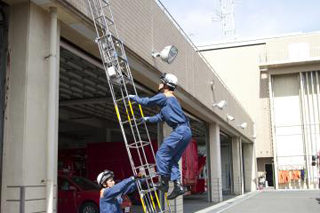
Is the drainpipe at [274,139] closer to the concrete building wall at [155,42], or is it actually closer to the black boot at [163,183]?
the concrete building wall at [155,42]

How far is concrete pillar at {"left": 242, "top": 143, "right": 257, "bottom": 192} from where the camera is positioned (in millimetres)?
36128

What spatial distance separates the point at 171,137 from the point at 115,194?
3.77 ft

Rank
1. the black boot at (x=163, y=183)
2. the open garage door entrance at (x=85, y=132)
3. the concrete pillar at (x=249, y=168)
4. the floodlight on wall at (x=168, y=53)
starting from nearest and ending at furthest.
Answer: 1. the black boot at (x=163, y=183)
2. the floodlight on wall at (x=168, y=53)
3. the open garage door entrance at (x=85, y=132)
4. the concrete pillar at (x=249, y=168)

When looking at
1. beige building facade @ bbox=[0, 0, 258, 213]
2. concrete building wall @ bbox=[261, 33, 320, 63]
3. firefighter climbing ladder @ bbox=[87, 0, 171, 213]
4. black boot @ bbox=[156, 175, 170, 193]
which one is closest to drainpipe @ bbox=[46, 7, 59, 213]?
beige building facade @ bbox=[0, 0, 258, 213]

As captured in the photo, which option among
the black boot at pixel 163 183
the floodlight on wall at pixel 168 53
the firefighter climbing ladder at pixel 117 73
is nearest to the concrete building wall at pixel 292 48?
the floodlight on wall at pixel 168 53

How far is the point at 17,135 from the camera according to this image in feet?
21.0

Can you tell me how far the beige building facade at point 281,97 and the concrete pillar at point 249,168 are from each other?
231cm

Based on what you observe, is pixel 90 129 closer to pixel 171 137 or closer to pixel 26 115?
pixel 26 115

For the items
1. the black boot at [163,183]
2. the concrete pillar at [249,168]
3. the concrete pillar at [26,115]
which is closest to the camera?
the black boot at [163,183]

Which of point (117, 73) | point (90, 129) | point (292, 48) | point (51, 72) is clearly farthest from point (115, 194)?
point (292, 48)

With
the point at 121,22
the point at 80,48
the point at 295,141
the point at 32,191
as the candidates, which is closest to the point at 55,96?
the point at 32,191

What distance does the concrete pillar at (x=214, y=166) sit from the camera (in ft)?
73.5

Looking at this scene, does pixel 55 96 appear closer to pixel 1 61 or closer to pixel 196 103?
pixel 1 61

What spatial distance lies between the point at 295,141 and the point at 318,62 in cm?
769
